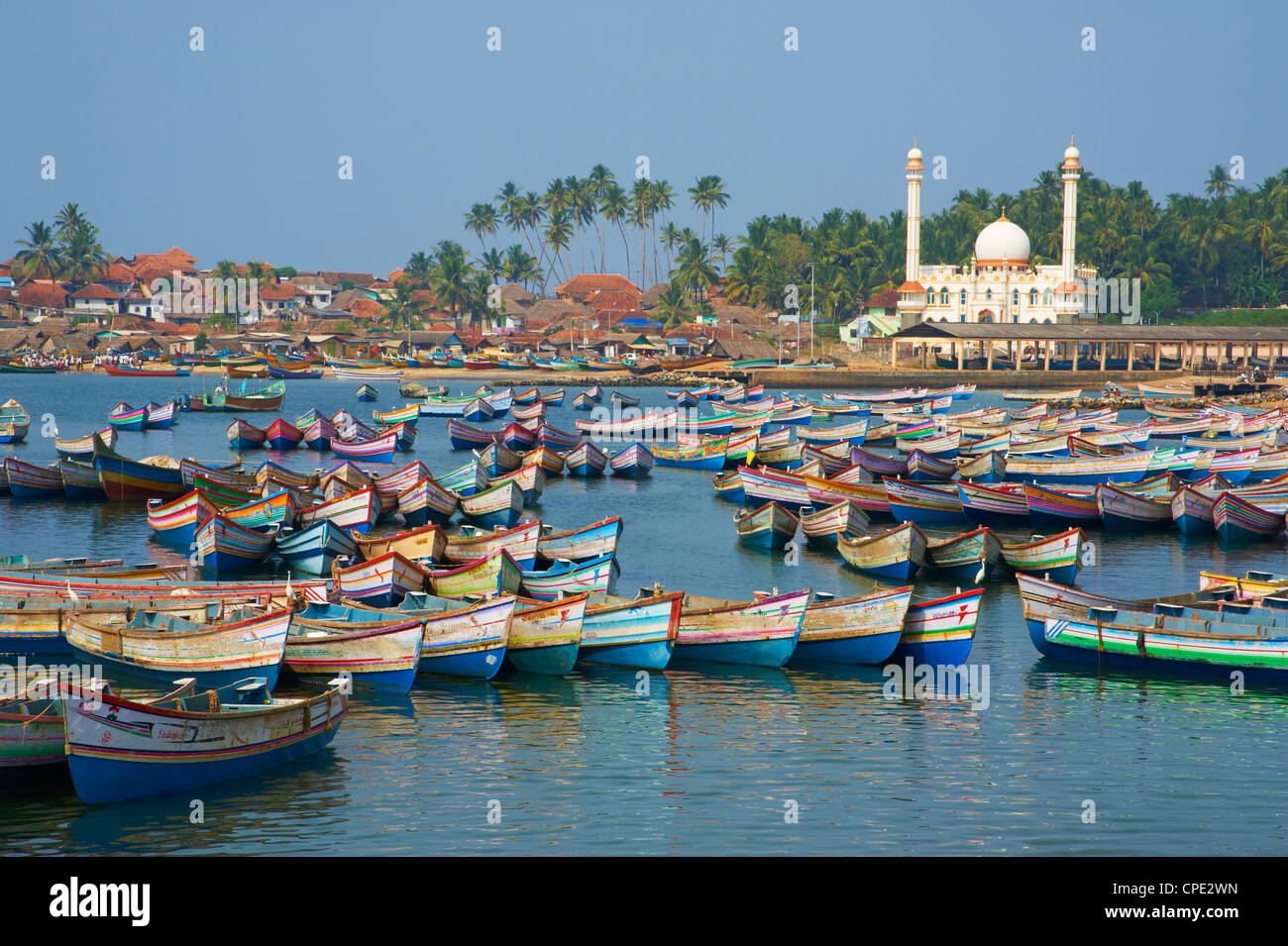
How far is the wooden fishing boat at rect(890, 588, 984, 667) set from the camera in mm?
22094

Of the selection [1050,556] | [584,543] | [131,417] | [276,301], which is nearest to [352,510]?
[584,543]

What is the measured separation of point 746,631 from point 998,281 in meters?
104

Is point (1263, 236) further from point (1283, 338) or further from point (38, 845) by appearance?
point (38, 845)

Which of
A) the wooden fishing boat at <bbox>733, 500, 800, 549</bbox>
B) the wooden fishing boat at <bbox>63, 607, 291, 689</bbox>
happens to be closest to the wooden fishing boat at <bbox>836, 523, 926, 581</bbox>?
the wooden fishing boat at <bbox>733, 500, 800, 549</bbox>

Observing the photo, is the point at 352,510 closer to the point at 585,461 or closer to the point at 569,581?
the point at 569,581

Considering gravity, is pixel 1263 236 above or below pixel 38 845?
above

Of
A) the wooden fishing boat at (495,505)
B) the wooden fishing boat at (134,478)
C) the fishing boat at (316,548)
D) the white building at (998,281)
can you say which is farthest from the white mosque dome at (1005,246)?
the fishing boat at (316,548)

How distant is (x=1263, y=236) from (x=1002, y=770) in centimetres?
13210

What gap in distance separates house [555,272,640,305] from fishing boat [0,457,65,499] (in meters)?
114

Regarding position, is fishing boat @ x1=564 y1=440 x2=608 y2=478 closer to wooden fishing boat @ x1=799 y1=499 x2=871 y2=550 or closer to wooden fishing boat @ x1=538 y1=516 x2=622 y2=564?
wooden fishing boat @ x1=799 y1=499 x2=871 y2=550

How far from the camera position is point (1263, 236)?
133m

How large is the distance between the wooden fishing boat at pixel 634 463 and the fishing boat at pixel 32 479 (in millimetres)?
19997
